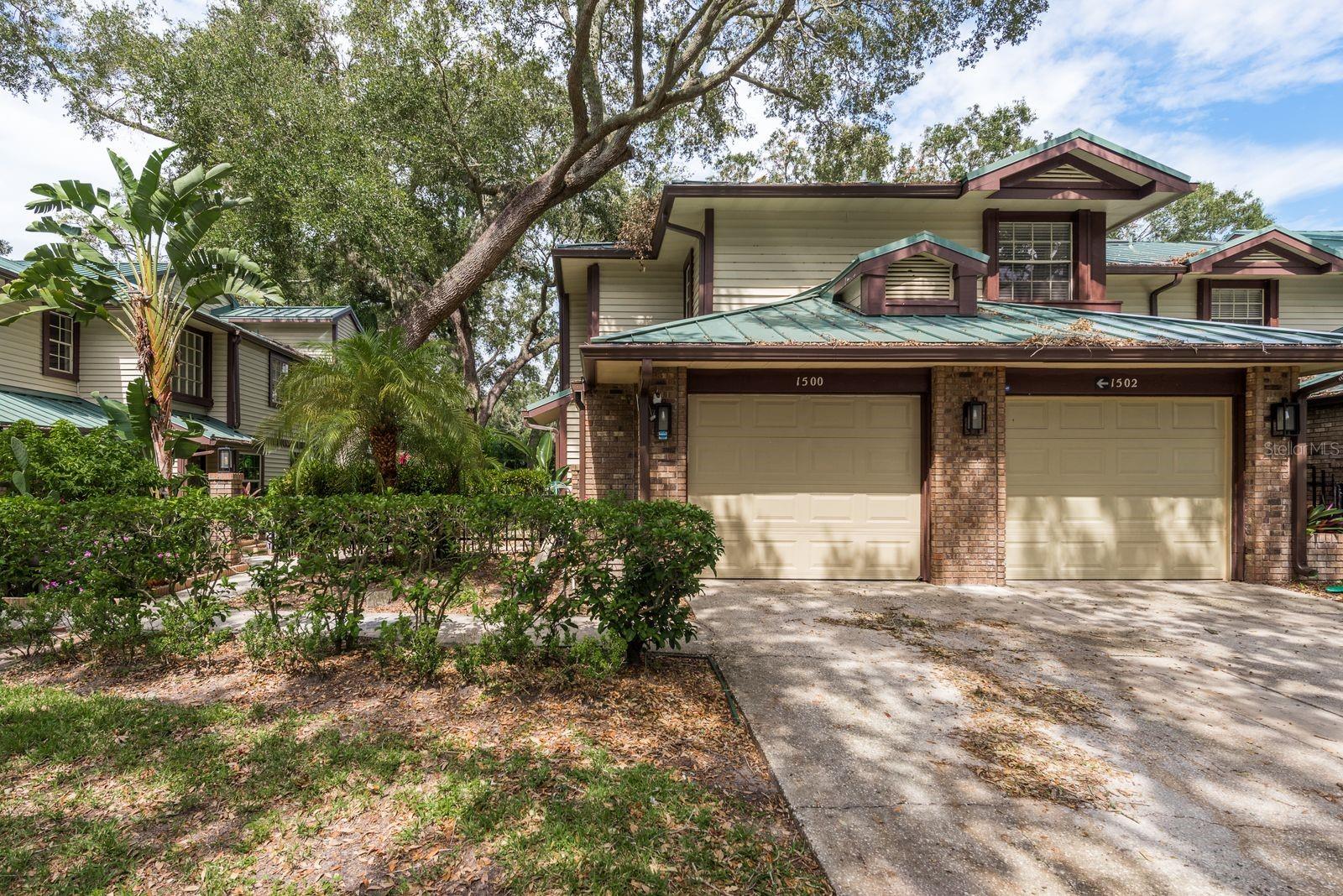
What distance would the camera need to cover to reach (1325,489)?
10.2 m

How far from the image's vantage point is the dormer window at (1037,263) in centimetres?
999

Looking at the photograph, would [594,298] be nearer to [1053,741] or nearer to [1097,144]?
[1097,144]

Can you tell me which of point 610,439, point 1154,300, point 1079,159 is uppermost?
point 1079,159

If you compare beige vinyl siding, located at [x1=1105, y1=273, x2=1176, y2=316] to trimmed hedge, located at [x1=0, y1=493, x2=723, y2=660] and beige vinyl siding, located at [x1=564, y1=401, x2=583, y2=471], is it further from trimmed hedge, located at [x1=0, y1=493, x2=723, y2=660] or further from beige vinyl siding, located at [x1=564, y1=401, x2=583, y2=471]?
trimmed hedge, located at [x1=0, y1=493, x2=723, y2=660]

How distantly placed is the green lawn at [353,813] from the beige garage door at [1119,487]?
22.5 feet

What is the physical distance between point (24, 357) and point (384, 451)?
9.42m

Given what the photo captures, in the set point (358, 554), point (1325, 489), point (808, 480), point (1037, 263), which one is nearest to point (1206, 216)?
point (1325, 489)

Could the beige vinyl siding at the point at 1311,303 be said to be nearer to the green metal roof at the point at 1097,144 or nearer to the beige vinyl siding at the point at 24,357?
the green metal roof at the point at 1097,144

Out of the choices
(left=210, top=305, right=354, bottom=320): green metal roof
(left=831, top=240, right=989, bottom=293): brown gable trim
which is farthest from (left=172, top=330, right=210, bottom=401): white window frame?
(left=831, top=240, right=989, bottom=293): brown gable trim

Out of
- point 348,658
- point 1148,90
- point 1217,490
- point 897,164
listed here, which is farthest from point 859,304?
point 897,164

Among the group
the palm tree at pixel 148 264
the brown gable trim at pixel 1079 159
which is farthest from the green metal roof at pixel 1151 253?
the palm tree at pixel 148 264

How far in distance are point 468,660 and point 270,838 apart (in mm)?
1733

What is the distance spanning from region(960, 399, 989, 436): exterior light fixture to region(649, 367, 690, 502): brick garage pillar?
373 centimetres

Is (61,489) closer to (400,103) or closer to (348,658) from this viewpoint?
(348,658)
